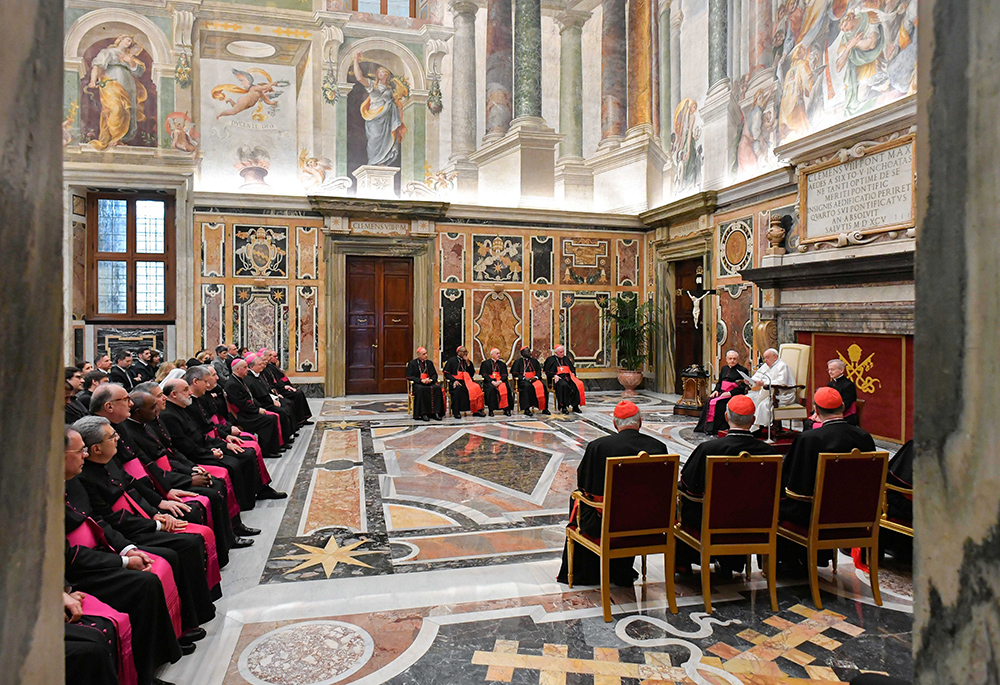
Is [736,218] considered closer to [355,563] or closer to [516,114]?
[516,114]

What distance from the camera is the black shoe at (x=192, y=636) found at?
3.00 metres

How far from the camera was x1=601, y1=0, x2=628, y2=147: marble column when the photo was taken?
45.5 feet

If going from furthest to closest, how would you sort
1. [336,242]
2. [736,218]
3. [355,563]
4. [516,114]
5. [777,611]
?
[516,114] < [336,242] < [736,218] < [355,563] < [777,611]

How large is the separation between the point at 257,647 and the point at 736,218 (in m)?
9.94

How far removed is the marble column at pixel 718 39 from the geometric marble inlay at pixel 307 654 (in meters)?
11.2

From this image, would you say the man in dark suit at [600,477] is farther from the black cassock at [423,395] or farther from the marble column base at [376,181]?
the marble column base at [376,181]

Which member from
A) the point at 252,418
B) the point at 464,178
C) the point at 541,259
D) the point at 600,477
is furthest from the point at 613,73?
the point at 600,477

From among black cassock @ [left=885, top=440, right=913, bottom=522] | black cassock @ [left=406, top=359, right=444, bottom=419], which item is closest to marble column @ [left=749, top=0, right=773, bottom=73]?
black cassock @ [left=406, top=359, right=444, bottom=419]

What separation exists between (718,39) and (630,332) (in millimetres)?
5673

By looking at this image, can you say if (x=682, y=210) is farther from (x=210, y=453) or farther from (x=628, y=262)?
(x=210, y=453)

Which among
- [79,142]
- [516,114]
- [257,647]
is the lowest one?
[257,647]

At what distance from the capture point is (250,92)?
40.1ft

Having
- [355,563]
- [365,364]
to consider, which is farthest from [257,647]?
[365,364]

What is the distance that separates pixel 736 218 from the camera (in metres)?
10.7
